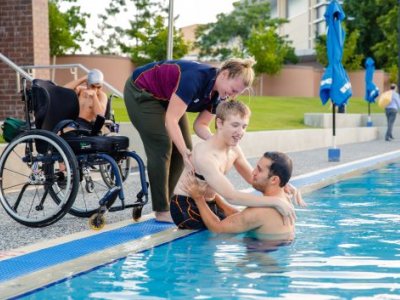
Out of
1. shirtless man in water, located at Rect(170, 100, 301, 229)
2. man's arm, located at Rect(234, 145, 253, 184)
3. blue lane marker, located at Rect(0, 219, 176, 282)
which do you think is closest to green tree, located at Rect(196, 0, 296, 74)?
man's arm, located at Rect(234, 145, 253, 184)

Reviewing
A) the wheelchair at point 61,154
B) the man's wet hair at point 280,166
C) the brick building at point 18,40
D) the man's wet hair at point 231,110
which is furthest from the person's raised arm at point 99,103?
the brick building at point 18,40

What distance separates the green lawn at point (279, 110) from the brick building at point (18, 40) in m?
2.88

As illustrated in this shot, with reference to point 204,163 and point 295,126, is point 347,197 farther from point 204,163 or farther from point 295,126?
point 295,126

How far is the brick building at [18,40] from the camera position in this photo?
15.0 meters

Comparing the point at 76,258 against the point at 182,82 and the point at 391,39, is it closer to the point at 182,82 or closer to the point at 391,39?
the point at 182,82

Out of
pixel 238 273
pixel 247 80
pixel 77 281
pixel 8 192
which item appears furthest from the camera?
pixel 8 192

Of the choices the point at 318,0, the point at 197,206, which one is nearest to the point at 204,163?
the point at 197,206

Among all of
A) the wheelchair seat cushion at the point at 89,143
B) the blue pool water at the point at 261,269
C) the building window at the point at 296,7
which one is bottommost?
the blue pool water at the point at 261,269

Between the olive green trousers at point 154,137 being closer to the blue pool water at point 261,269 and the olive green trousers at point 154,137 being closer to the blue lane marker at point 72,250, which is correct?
the blue lane marker at point 72,250

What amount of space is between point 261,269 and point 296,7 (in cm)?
8410

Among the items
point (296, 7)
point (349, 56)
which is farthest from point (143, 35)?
point (296, 7)

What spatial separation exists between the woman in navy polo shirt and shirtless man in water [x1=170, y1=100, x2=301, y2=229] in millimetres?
173

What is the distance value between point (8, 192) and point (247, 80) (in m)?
4.56

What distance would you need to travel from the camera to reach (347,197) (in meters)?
9.40
